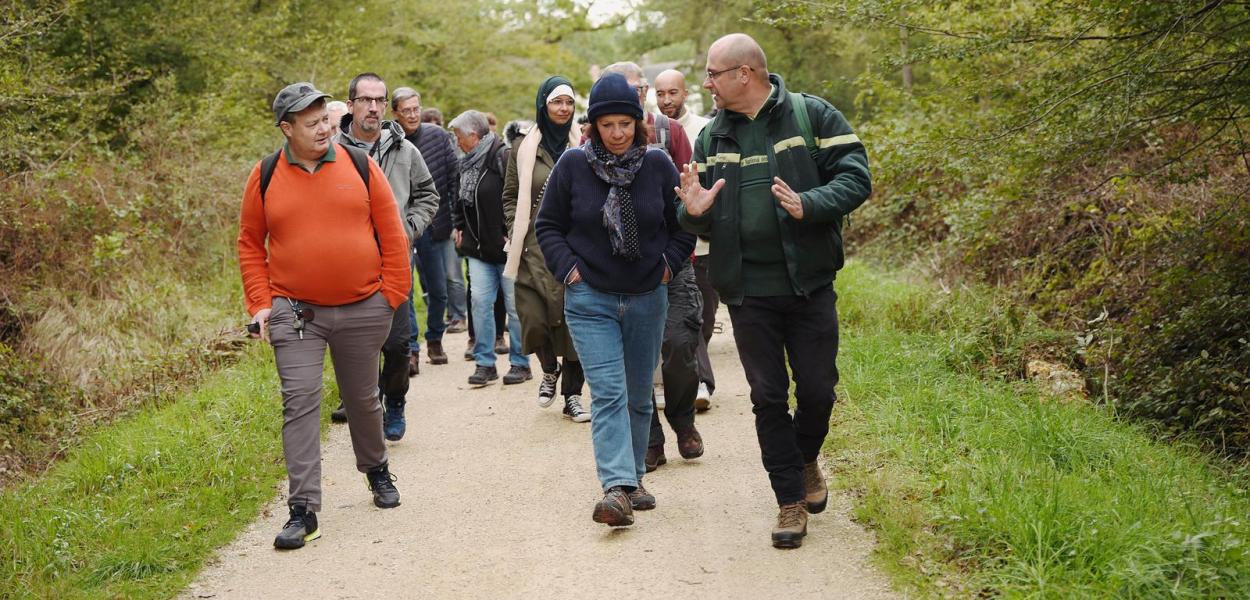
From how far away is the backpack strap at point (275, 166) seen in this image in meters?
5.23

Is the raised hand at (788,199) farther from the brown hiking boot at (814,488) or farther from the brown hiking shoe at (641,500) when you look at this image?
the brown hiking shoe at (641,500)

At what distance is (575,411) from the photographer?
7621mm

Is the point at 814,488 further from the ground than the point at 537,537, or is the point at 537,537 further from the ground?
the point at 814,488

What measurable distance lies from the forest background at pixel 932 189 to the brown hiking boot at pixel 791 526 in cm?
356

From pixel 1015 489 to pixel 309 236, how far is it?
336cm

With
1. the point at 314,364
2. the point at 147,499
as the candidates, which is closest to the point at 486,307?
the point at 147,499

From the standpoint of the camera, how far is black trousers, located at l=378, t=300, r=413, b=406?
22.3 feet

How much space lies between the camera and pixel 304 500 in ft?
17.5

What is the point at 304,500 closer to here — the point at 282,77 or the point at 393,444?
the point at 393,444

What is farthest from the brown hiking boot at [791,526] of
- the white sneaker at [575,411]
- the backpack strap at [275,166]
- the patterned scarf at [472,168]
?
the patterned scarf at [472,168]

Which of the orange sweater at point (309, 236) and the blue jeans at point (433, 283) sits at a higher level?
the orange sweater at point (309, 236)

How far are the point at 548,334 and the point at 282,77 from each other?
12.3 metres

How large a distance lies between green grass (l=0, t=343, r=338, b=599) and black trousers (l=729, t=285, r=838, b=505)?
2615mm

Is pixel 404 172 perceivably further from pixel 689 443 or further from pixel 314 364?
pixel 689 443
